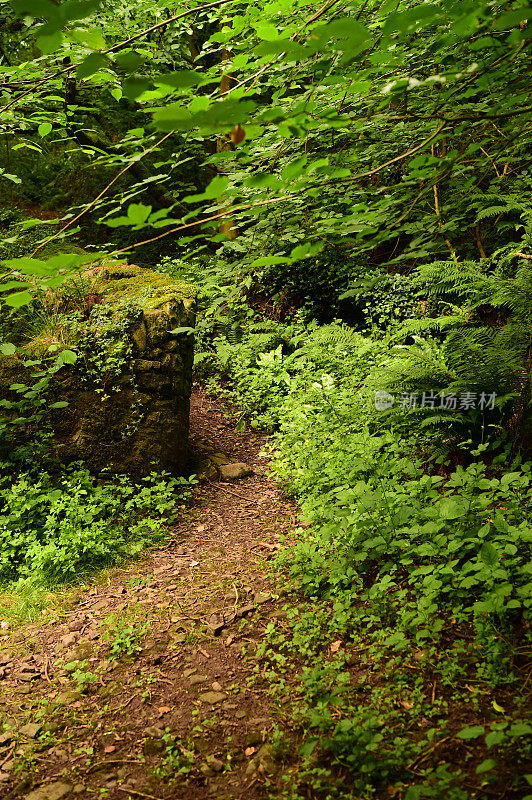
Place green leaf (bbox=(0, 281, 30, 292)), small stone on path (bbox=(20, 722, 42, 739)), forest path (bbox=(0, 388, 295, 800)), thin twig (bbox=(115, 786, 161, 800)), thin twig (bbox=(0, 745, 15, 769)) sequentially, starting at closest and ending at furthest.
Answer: green leaf (bbox=(0, 281, 30, 292))
thin twig (bbox=(115, 786, 161, 800))
forest path (bbox=(0, 388, 295, 800))
thin twig (bbox=(0, 745, 15, 769))
small stone on path (bbox=(20, 722, 42, 739))

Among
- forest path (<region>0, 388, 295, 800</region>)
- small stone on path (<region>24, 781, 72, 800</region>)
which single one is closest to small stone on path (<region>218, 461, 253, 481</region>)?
forest path (<region>0, 388, 295, 800</region>)

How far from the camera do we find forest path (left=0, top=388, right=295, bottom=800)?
2129 millimetres

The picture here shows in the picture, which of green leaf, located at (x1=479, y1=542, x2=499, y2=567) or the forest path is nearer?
the forest path

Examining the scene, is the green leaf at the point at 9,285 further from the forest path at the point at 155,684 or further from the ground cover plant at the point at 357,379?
the forest path at the point at 155,684

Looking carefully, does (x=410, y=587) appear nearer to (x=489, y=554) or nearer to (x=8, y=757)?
(x=489, y=554)

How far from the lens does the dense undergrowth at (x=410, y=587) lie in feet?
6.04

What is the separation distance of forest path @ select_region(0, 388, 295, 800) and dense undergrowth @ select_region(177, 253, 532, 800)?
0.70 feet

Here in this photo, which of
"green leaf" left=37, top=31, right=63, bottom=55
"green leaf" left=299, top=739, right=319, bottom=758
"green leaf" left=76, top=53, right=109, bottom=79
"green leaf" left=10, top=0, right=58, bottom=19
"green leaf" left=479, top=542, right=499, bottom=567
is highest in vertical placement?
"green leaf" left=37, top=31, right=63, bottom=55

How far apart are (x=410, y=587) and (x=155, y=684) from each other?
153 cm

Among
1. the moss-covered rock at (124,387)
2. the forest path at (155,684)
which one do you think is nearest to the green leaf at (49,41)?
the forest path at (155,684)


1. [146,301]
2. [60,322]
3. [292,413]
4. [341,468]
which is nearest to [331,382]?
[292,413]

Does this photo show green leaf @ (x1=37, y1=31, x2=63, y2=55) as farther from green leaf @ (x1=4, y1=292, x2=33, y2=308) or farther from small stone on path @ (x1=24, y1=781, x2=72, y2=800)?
small stone on path @ (x1=24, y1=781, x2=72, y2=800)

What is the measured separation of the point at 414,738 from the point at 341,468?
6.71 feet

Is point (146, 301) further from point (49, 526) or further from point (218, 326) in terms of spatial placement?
point (218, 326)
